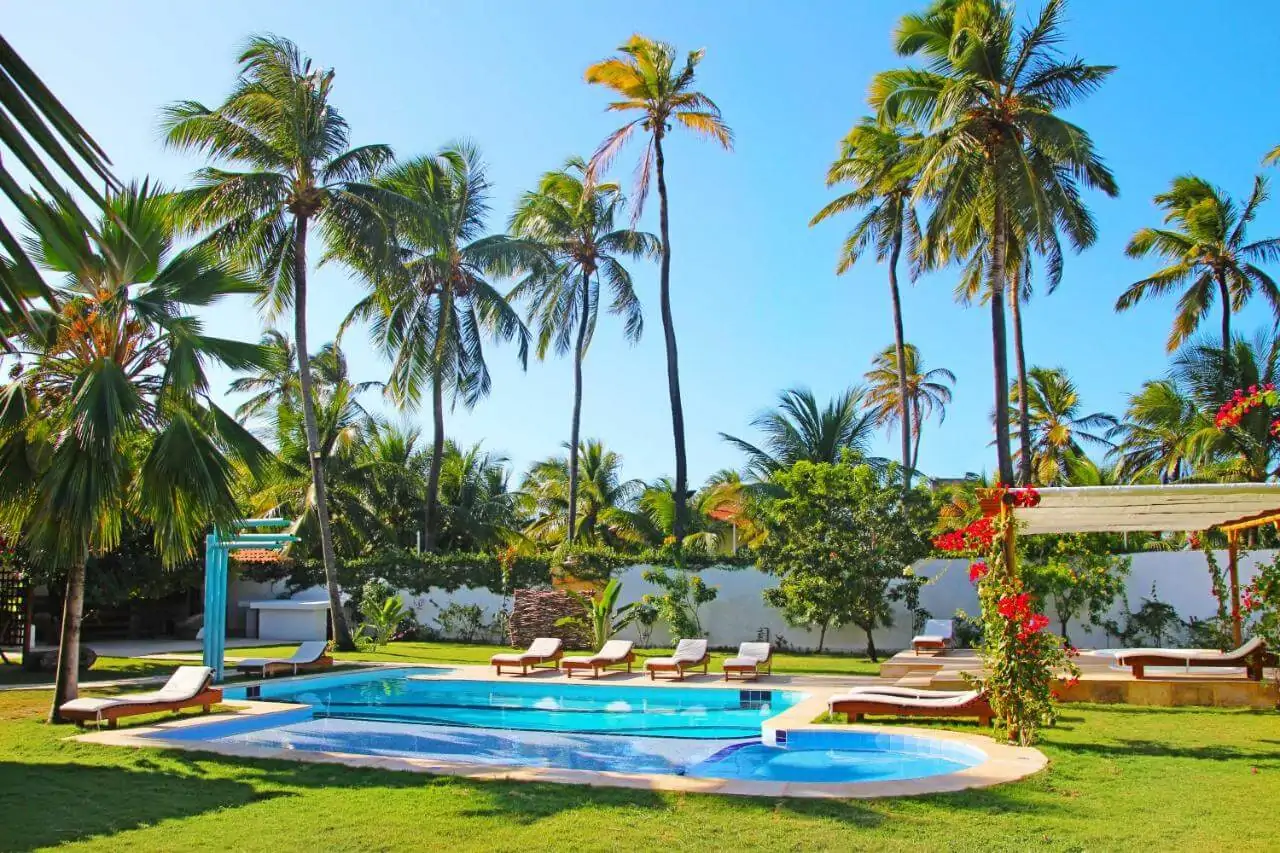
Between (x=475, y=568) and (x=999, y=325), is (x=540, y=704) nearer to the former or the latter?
(x=475, y=568)

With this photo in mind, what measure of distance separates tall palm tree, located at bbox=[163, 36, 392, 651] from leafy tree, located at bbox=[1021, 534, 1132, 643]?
14473 millimetres

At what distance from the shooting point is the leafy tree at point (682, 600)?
840 inches

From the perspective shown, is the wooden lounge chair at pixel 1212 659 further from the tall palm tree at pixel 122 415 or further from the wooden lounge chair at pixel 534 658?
the tall palm tree at pixel 122 415

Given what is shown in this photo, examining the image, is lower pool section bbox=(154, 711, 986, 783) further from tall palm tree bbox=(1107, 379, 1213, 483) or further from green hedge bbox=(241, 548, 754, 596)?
tall palm tree bbox=(1107, 379, 1213, 483)

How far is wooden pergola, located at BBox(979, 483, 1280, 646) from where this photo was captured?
954 centimetres

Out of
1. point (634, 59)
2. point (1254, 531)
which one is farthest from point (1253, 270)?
point (634, 59)

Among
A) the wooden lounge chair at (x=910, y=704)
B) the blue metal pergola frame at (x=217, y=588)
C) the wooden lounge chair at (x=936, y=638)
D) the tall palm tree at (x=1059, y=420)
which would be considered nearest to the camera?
the wooden lounge chair at (x=910, y=704)

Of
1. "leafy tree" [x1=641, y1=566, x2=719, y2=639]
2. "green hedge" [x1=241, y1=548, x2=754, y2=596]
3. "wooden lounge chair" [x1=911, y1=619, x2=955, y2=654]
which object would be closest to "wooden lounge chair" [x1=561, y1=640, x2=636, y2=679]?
"leafy tree" [x1=641, y1=566, x2=719, y2=639]

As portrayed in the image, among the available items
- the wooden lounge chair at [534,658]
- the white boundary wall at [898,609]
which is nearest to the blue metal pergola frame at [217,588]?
the wooden lounge chair at [534,658]

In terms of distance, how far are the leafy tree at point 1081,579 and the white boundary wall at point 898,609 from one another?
40 centimetres

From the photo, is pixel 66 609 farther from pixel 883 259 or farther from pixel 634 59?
pixel 883 259

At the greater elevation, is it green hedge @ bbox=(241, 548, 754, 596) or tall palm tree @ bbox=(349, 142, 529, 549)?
tall palm tree @ bbox=(349, 142, 529, 549)

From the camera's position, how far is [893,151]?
24.2m

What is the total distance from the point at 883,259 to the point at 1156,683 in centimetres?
1631
